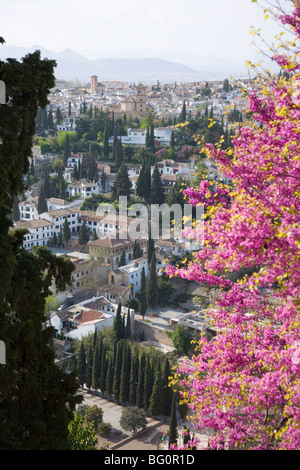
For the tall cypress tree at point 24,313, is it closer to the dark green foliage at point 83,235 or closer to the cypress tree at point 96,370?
Answer: the cypress tree at point 96,370

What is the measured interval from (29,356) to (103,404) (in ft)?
49.4

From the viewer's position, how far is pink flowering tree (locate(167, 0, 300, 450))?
4.48m

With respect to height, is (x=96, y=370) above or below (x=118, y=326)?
below

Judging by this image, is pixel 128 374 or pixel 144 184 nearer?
pixel 128 374

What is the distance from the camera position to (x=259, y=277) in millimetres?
4543

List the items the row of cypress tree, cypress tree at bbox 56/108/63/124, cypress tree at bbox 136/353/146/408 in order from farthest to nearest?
1. cypress tree at bbox 56/108/63/124
2. cypress tree at bbox 136/353/146/408
3. the row of cypress tree

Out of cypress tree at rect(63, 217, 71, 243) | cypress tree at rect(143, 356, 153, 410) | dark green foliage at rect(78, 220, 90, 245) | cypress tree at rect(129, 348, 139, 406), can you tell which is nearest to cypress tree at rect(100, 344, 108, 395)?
cypress tree at rect(129, 348, 139, 406)

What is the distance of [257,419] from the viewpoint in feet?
17.3

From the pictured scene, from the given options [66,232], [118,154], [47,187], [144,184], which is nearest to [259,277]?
[66,232]

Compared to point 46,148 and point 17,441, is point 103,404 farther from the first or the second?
point 46,148

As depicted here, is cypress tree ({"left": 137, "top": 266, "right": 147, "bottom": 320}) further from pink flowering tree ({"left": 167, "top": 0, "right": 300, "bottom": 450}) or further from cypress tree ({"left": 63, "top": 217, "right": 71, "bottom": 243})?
pink flowering tree ({"left": 167, "top": 0, "right": 300, "bottom": 450})

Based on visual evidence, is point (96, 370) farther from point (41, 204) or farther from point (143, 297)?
point (41, 204)

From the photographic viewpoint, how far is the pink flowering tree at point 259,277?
4477mm

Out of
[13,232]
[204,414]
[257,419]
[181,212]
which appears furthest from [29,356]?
[181,212]
